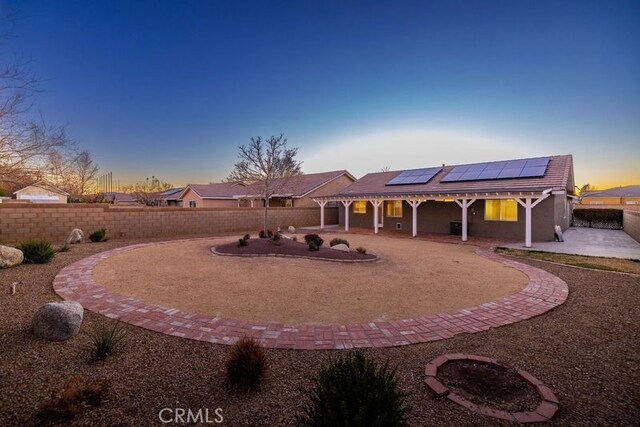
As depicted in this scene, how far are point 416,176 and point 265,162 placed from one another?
433 inches

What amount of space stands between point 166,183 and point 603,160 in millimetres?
59026

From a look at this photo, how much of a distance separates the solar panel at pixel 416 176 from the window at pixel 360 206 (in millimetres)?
2604

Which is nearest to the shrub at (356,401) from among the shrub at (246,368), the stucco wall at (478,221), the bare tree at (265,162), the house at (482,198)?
the shrub at (246,368)

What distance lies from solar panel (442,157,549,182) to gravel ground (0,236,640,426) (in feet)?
41.2

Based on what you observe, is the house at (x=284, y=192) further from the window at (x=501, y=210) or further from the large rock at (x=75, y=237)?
the large rock at (x=75, y=237)

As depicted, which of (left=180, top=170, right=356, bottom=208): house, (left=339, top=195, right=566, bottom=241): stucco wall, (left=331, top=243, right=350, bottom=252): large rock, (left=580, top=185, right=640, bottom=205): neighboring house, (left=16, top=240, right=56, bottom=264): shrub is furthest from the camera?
(left=580, top=185, right=640, bottom=205): neighboring house

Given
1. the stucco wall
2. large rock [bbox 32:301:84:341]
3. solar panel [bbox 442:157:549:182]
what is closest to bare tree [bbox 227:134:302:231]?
the stucco wall

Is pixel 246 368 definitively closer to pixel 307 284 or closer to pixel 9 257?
pixel 307 284

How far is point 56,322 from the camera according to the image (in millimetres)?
3637

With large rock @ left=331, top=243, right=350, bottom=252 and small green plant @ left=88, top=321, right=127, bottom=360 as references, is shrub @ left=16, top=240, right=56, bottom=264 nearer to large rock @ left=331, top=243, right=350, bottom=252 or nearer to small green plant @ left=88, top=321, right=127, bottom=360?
small green plant @ left=88, top=321, right=127, bottom=360

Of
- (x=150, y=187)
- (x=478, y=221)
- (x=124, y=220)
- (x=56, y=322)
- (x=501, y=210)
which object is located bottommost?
(x=56, y=322)

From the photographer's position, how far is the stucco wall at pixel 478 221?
1444cm

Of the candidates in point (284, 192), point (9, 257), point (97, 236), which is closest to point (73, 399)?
point (9, 257)

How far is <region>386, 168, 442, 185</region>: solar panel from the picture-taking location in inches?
773
